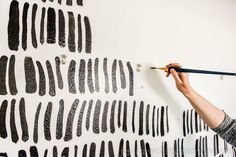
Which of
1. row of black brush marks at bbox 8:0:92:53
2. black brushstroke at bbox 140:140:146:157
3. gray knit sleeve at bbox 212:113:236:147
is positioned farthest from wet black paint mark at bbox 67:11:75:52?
gray knit sleeve at bbox 212:113:236:147

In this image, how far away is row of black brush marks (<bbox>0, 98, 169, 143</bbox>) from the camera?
90 cm

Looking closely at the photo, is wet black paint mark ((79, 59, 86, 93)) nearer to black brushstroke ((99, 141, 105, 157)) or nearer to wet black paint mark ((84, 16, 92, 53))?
wet black paint mark ((84, 16, 92, 53))

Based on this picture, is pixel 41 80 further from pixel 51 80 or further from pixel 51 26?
pixel 51 26

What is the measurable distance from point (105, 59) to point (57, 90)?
22cm

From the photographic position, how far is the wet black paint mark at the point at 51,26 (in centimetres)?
97

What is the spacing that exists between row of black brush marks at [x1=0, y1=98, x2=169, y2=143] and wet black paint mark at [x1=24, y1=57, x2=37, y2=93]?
39 millimetres

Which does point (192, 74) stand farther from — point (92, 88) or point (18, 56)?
point (18, 56)

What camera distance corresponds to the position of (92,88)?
1068 mm

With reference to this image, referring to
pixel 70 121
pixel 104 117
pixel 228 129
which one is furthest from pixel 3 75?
pixel 228 129

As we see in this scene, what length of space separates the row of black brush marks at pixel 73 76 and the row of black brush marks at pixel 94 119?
42 mm

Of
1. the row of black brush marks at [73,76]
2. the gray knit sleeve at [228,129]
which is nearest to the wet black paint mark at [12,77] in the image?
the row of black brush marks at [73,76]

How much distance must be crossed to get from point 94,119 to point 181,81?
0.40 meters

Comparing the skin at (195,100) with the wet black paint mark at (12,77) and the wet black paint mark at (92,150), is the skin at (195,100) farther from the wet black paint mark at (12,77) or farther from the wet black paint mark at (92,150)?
the wet black paint mark at (12,77)

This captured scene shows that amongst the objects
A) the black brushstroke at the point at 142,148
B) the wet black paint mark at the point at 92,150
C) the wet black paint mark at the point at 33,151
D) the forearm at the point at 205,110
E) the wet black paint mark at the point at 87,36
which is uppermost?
the wet black paint mark at the point at 87,36
